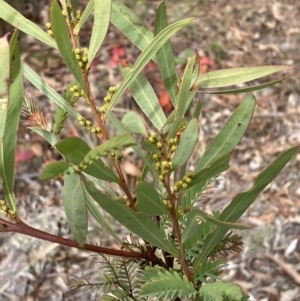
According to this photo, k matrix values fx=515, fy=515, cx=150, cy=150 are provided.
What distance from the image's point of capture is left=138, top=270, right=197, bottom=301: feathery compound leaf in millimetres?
427

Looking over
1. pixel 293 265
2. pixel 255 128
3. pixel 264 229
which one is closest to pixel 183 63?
pixel 255 128

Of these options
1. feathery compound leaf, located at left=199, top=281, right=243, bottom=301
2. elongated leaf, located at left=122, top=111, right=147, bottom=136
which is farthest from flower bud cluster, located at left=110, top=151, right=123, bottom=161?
feathery compound leaf, located at left=199, top=281, right=243, bottom=301

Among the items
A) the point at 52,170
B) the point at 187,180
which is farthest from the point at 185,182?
the point at 52,170

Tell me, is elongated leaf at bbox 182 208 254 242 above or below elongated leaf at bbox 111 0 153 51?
below

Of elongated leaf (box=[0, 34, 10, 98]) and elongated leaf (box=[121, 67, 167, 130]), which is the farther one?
elongated leaf (box=[121, 67, 167, 130])

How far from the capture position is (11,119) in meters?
0.43

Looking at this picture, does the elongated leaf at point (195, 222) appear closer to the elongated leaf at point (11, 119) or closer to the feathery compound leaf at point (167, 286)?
the feathery compound leaf at point (167, 286)

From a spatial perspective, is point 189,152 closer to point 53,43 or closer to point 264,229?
point 53,43

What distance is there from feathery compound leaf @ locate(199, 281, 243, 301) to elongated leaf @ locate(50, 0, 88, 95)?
7.9 inches

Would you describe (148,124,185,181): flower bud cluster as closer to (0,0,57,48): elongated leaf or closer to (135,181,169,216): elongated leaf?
(135,181,169,216): elongated leaf

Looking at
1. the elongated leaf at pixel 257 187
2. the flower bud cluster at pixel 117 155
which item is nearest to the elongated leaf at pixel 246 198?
the elongated leaf at pixel 257 187

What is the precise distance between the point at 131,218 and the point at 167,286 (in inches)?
2.7

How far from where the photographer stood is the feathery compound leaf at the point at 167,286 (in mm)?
427

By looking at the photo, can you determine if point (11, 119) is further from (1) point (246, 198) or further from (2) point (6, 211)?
(1) point (246, 198)
